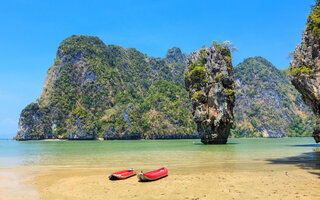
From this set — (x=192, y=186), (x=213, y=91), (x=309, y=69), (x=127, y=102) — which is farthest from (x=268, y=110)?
(x=192, y=186)

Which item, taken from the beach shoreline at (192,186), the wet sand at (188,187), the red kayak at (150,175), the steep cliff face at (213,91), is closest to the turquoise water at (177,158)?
the beach shoreline at (192,186)

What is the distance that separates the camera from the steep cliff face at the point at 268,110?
150m

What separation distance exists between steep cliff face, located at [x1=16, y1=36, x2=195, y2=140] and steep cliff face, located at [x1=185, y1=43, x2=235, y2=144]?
64.0m

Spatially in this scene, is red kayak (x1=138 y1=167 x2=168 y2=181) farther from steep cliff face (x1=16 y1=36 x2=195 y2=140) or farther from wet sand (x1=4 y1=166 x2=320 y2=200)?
steep cliff face (x1=16 y1=36 x2=195 y2=140)

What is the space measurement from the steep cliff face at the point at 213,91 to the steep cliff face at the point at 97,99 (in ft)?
210

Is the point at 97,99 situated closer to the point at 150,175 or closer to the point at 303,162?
Answer: the point at 303,162

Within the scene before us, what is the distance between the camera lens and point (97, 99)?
130 meters

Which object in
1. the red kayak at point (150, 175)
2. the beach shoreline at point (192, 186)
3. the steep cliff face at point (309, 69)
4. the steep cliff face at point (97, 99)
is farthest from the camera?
the steep cliff face at point (97, 99)

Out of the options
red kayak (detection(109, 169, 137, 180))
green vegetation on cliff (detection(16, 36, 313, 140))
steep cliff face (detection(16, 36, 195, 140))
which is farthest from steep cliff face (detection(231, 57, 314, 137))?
red kayak (detection(109, 169, 137, 180))

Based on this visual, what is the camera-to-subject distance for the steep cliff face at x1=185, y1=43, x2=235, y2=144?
42438 millimetres

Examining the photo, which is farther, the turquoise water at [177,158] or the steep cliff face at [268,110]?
the steep cliff face at [268,110]

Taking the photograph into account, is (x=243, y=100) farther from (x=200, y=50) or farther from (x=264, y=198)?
(x=264, y=198)

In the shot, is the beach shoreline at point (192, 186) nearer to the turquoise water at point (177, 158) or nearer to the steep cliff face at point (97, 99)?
the turquoise water at point (177, 158)

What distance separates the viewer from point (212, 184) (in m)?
9.82
